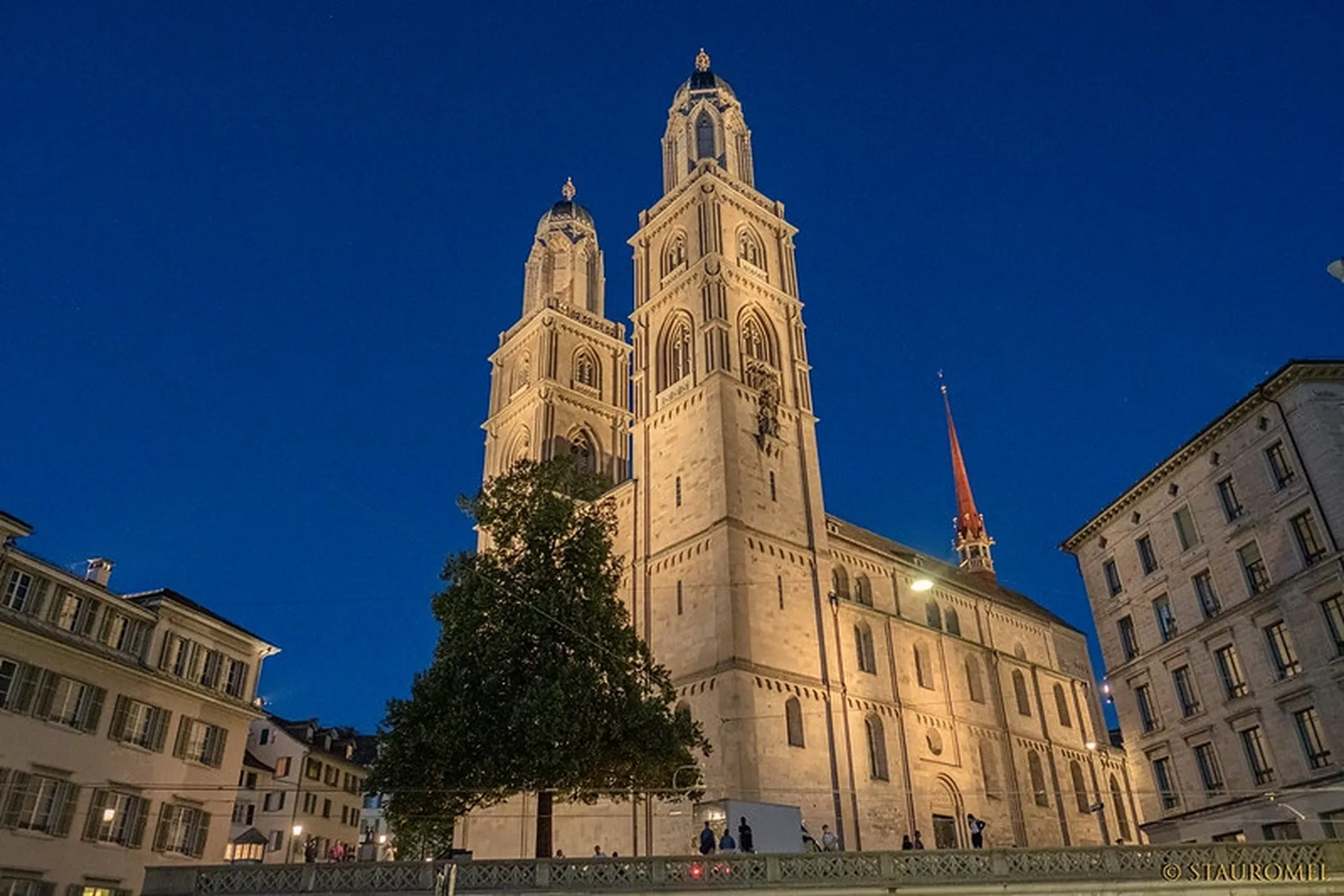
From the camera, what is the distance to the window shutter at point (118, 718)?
3231 centimetres

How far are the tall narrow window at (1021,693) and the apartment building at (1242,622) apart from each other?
17.2 meters

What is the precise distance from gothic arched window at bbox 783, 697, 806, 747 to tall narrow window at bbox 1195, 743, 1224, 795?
14.7m

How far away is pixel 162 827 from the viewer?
3356cm

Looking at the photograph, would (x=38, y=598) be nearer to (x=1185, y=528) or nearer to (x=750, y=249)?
(x=750, y=249)

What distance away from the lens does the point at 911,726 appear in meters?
46.4

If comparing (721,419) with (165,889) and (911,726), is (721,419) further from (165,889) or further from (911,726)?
(165,889)

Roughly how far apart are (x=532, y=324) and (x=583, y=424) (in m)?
8.28

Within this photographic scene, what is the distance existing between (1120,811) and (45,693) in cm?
5457

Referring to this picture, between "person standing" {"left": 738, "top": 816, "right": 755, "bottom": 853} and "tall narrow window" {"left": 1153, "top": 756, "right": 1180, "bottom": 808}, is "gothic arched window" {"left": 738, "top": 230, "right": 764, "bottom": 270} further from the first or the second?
"person standing" {"left": 738, "top": 816, "right": 755, "bottom": 853}

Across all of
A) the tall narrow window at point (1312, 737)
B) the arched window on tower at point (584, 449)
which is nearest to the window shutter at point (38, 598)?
the arched window on tower at point (584, 449)

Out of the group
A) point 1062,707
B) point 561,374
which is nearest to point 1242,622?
point 1062,707

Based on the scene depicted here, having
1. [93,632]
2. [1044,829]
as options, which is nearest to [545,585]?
[93,632]

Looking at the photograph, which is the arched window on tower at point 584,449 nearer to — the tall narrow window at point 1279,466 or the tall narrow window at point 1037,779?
the tall narrow window at point 1037,779

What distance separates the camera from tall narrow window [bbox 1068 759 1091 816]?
53688 millimetres
